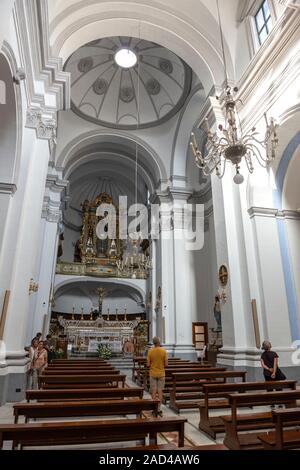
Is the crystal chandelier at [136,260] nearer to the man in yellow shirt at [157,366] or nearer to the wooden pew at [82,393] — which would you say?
the man in yellow shirt at [157,366]

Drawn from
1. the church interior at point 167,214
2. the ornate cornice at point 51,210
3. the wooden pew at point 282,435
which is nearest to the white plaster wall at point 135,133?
the church interior at point 167,214

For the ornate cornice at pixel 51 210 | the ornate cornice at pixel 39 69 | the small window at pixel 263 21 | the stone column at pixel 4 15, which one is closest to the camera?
the stone column at pixel 4 15

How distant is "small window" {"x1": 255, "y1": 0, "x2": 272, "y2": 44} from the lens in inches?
277

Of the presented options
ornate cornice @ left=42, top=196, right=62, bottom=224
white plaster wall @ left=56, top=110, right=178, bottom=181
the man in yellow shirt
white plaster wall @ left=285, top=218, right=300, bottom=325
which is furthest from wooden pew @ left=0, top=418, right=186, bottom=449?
white plaster wall @ left=56, top=110, right=178, bottom=181

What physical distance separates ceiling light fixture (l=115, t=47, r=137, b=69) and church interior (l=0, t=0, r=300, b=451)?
8 centimetres

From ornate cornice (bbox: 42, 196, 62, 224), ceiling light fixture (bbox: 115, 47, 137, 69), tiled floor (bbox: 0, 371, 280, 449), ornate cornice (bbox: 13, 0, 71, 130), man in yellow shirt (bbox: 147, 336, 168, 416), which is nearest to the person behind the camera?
tiled floor (bbox: 0, 371, 280, 449)

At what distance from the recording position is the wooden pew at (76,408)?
8.69 ft

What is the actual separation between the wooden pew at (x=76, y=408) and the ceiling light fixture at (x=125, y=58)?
1285cm

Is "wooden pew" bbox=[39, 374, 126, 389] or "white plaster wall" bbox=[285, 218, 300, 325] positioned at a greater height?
"white plaster wall" bbox=[285, 218, 300, 325]

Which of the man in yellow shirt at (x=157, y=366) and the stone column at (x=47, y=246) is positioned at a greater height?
the stone column at (x=47, y=246)

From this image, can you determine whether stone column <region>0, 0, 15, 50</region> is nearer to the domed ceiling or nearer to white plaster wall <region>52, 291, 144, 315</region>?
the domed ceiling

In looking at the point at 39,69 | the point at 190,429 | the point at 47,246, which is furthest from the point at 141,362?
the point at 39,69

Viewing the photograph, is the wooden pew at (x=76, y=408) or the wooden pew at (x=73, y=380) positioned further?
the wooden pew at (x=73, y=380)

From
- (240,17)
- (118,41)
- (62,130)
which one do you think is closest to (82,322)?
(62,130)
